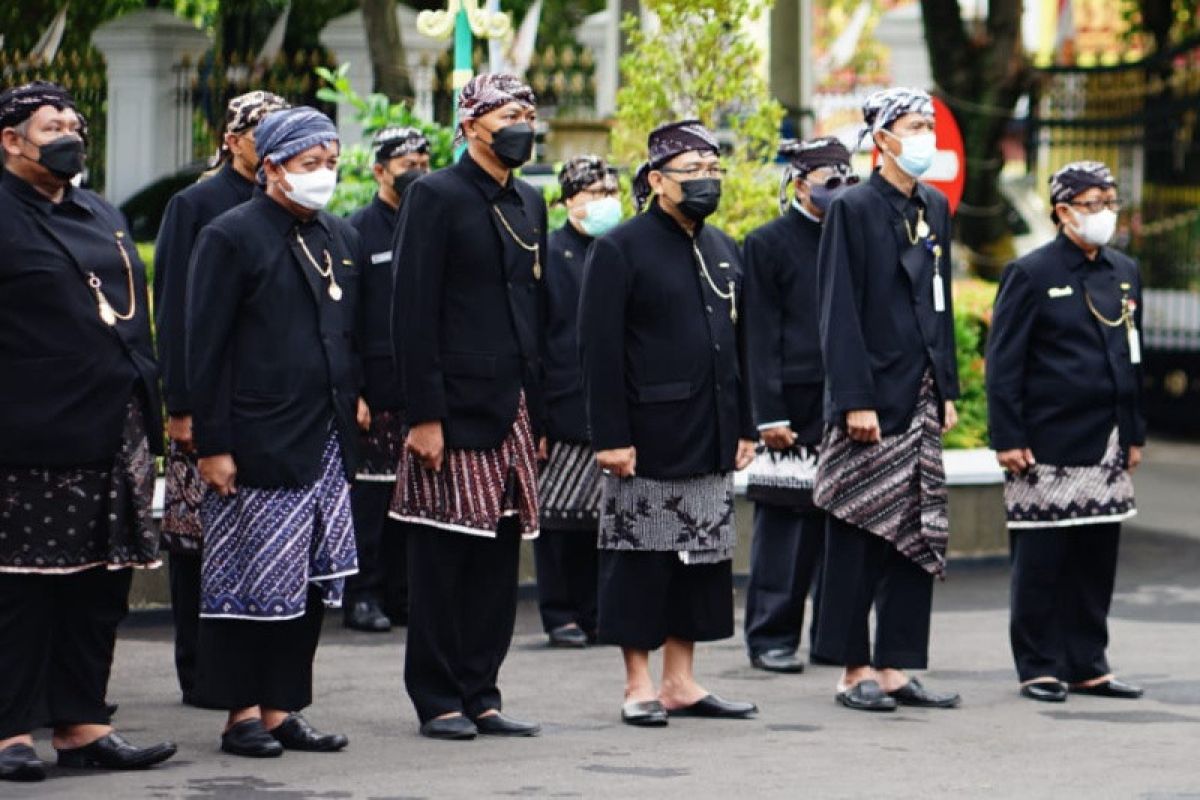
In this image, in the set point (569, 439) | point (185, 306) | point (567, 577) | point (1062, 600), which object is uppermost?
point (185, 306)

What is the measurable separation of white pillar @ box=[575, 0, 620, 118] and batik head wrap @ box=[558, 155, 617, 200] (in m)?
A: 8.98

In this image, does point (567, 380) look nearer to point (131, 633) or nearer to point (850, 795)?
point (131, 633)

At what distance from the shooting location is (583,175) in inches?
482

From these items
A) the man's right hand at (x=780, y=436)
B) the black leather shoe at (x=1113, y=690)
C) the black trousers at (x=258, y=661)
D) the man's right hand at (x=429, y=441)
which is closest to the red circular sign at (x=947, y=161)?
the man's right hand at (x=780, y=436)

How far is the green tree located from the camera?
15172mm

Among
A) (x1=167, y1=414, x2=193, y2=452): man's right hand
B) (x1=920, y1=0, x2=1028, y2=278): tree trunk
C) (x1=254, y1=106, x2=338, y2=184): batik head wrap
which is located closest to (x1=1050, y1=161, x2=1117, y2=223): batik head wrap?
(x1=254, y1=106, x2=338, y2=184): batik head wrap

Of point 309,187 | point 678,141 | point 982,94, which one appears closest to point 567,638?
point 678,141

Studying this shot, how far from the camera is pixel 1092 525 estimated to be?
35.9 ft

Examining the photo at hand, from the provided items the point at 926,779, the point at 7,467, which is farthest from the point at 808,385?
the point at 7,467

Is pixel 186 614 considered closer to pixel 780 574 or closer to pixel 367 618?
pixel 367 618

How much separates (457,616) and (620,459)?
0.79m

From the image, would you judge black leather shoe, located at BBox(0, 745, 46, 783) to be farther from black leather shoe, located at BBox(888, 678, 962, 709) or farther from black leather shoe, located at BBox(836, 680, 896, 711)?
black leather shoe, located at BBox(888, 678, 962, 709)

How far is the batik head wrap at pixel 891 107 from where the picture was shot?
10562 millimetres

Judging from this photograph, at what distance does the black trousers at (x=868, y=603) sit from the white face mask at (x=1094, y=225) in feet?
4.74
